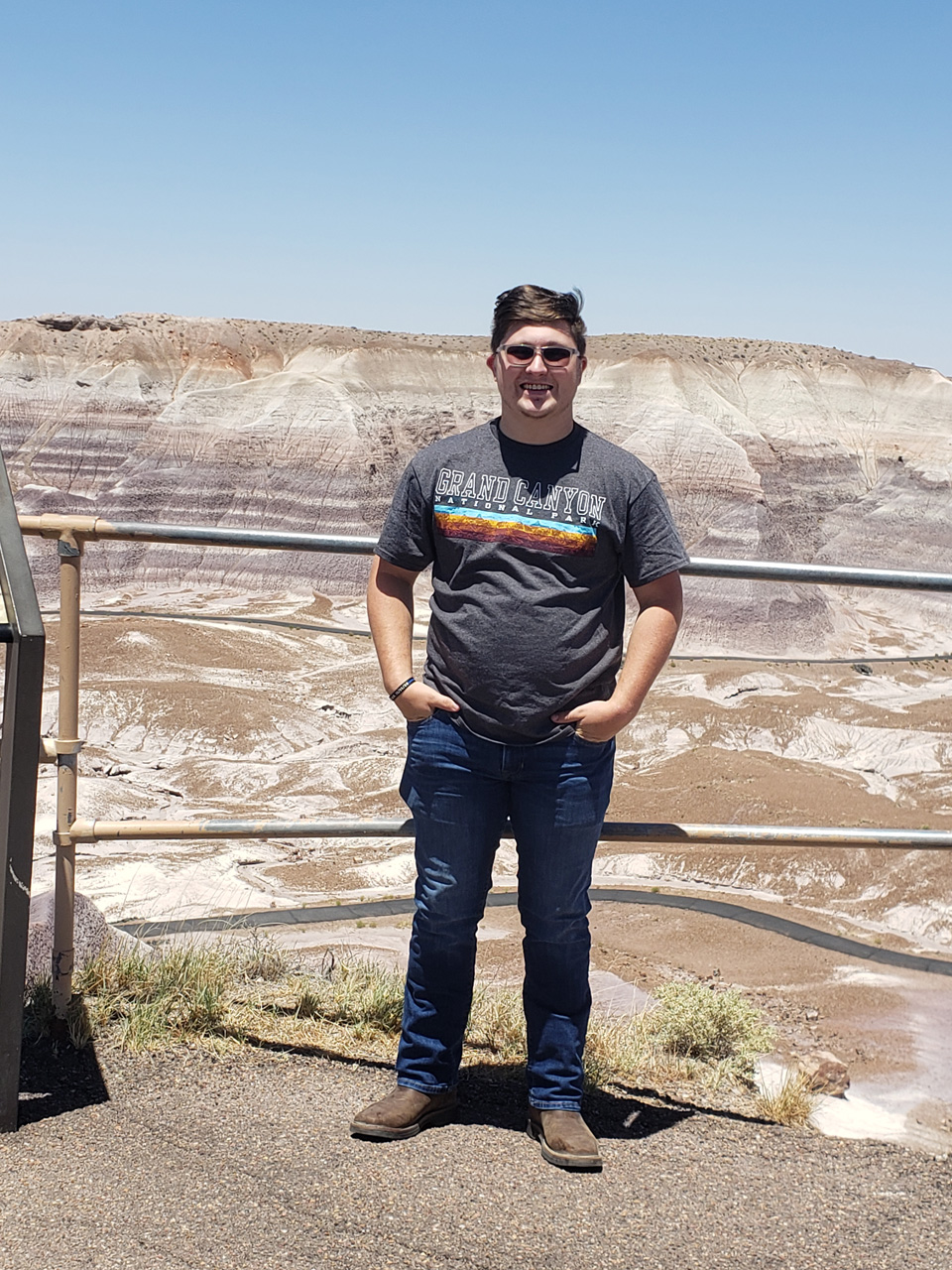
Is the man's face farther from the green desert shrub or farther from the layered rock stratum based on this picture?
the layered rock stratum

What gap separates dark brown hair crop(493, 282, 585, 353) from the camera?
8.89 feet

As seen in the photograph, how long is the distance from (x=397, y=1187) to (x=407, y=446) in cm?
4211

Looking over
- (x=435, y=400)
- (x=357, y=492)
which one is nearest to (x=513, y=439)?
(x=357, y=492)

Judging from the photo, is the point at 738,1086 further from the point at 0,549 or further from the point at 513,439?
the point at 0,549

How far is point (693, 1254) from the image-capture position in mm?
2365

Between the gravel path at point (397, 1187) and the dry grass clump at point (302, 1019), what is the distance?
0.57 ft

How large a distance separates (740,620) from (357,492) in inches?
546

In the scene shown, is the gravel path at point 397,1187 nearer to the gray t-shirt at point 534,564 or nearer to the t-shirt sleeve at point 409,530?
the gray t-shirt at point 534,564

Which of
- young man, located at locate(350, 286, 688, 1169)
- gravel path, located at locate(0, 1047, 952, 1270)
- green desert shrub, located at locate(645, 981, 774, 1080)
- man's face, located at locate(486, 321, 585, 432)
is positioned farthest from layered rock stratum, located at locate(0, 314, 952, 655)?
man's face, located at locate(486, 321, 585, 432)

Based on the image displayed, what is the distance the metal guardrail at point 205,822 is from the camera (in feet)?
10.3

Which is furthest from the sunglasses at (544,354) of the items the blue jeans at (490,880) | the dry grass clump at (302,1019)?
the dry grass clump at (302,1019)

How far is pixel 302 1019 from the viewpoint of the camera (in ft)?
11.4

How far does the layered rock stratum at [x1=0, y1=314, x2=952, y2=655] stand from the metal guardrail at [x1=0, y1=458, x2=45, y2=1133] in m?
34.9

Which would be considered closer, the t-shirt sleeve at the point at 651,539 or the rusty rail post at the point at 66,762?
the t-shirt sleeve at the point at 651,539
